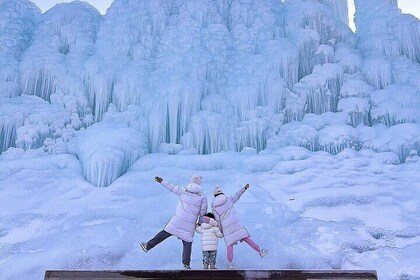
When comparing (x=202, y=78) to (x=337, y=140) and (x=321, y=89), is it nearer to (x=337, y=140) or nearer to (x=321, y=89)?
(x=321, y=89)

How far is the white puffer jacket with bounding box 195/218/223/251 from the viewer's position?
17.2 ft

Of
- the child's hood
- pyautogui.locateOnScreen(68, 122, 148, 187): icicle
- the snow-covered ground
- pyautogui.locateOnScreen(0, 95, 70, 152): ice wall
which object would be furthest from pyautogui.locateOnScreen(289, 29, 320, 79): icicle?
the child's hood

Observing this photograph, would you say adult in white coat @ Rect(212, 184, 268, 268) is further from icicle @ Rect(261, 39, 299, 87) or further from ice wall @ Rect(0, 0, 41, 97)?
ice wall @ Rect(0, 0, 41, 97)

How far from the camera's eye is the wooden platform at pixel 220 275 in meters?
3.93

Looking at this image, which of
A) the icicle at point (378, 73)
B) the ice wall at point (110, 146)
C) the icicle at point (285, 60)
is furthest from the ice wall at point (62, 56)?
the icicle at point (378, 73)

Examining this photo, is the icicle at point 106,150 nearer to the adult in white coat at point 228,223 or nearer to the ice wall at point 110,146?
the ice wall at point 110,146

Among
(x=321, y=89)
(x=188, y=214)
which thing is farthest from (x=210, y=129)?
(x=188, y=214)

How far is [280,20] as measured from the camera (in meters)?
11.7

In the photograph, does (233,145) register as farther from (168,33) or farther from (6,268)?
(6,268)

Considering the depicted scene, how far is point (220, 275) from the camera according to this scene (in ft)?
13.0

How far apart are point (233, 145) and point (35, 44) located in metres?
6.12

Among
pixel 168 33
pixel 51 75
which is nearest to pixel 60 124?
pixel 51 75

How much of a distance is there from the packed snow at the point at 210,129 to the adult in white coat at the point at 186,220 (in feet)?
2.41

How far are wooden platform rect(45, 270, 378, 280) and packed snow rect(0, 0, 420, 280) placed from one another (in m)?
2.06
